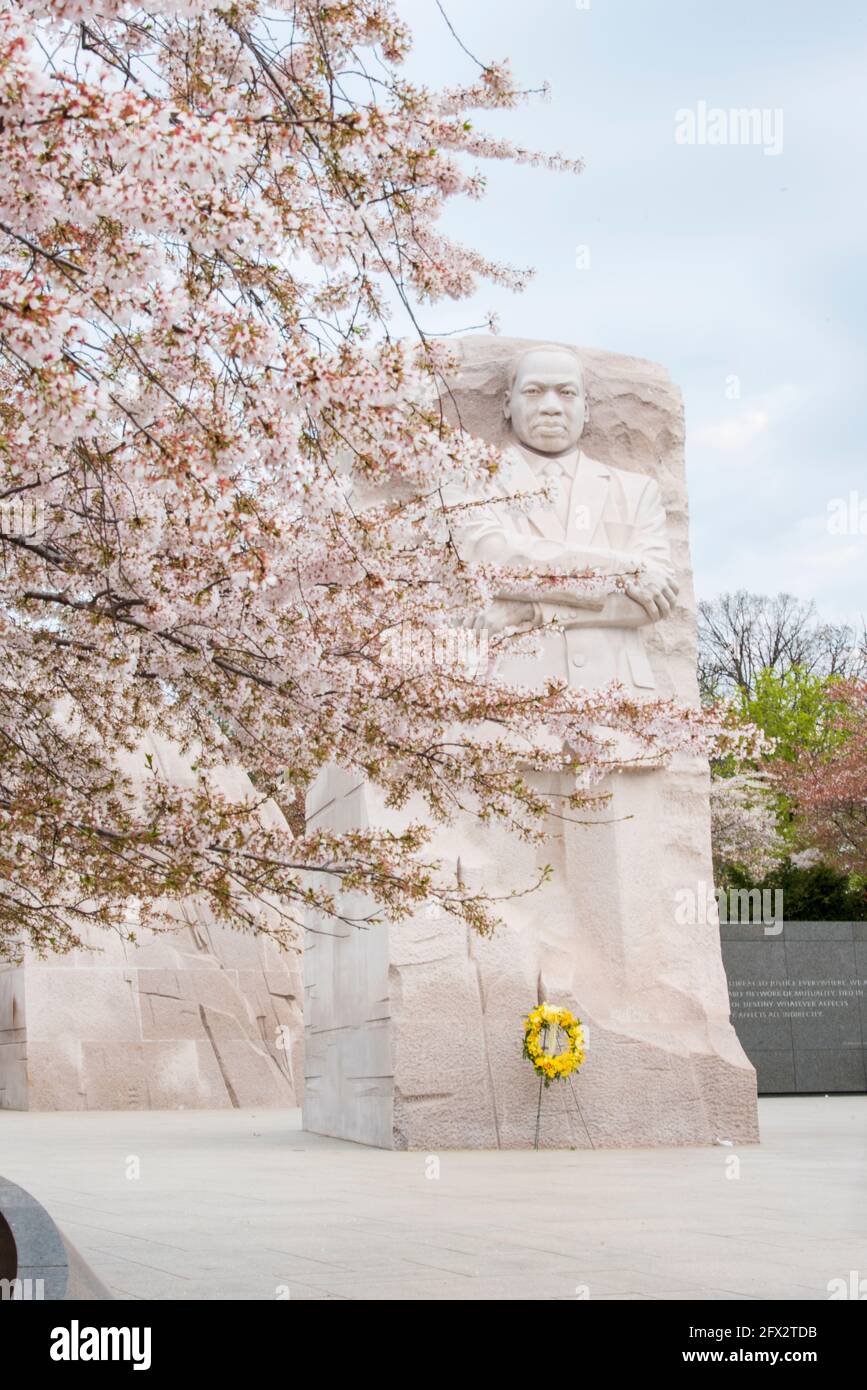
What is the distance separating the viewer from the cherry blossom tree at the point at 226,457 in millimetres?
3271

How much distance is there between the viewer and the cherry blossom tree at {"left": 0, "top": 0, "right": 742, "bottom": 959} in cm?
327

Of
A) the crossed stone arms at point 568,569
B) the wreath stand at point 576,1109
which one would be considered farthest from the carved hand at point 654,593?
the wreath stand at point 576,1109

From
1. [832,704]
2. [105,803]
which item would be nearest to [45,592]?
[105,803]

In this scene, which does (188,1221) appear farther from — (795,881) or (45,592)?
(795,881)

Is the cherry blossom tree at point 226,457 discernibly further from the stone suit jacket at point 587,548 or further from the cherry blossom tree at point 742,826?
the cherry blossom tree at point 742,826

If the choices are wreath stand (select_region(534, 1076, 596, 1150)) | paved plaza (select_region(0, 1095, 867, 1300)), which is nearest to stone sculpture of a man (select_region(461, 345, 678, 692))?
wreath stand (select_region(534, 1076, 596, 1150))

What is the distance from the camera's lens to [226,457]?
3.97 meters

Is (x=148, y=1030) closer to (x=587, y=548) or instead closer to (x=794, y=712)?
(x=587, y=548)

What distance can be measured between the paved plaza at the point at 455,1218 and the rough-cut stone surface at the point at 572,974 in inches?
12.9

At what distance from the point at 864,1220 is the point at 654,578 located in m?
5.50

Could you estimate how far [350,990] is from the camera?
440 inches

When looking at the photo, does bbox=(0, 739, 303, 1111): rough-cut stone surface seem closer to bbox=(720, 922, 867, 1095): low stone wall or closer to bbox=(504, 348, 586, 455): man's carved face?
bbox=(720, 922, 867, 1095): low stone wall

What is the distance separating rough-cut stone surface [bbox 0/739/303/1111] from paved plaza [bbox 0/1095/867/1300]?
6.15m

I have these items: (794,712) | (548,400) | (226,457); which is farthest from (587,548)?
(794,712)
